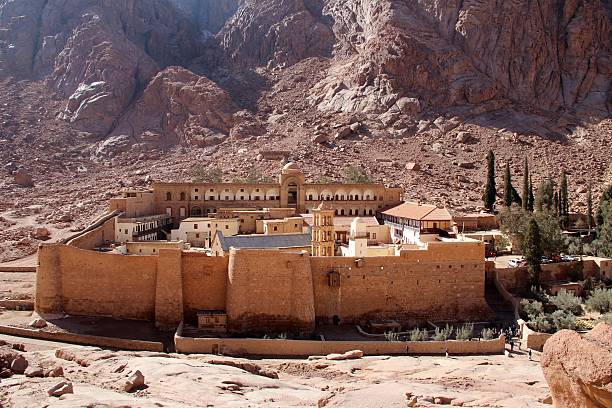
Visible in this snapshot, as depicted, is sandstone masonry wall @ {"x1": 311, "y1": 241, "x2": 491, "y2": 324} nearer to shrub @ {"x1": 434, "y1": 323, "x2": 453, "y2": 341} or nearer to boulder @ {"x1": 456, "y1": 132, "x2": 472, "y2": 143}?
shrub @ {"x1": 434, "y1": 323, "x2": 453, "y2": 341}

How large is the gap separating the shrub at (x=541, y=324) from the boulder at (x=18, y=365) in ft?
57.1

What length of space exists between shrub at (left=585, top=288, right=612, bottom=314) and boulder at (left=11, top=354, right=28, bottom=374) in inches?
875

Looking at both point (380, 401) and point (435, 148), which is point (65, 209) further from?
point (380, 401)

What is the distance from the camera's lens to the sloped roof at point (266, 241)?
28.2 meters

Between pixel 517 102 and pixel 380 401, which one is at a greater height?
pixel 517 102

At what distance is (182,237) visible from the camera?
34.5 m

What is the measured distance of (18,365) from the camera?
15.2 m

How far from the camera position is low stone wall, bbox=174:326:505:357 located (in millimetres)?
21344

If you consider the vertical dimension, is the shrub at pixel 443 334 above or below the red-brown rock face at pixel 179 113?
below

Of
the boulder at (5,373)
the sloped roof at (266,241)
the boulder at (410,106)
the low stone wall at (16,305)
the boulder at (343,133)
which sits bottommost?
the boulder at (5,373)

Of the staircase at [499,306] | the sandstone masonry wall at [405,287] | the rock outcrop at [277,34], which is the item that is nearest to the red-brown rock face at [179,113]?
the rock outcrop at [277,34]

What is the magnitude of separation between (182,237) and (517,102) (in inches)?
1773

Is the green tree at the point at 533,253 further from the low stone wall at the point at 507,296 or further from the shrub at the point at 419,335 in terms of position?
the shrub at the point at 419,335

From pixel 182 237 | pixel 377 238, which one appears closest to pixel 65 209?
pixel 182 237
